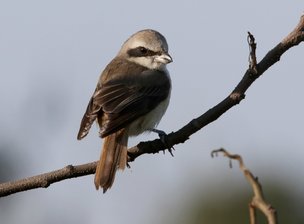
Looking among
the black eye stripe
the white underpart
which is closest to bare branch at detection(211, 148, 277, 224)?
the white underpart

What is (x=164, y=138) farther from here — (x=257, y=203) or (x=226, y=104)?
(x=257, y=203)

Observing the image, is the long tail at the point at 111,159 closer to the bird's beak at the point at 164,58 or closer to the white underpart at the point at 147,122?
the white underpart at the point at 147,122

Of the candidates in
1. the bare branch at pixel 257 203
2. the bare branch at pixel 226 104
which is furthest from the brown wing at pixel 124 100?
the bare branch at pixel 257 203

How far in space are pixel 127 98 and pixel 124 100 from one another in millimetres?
60

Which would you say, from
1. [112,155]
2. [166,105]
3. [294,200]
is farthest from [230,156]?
[294,200]

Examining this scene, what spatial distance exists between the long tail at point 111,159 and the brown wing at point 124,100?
10 cm

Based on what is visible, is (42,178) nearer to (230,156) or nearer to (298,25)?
(298,25)

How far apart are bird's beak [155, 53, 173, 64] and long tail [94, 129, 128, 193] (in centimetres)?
100

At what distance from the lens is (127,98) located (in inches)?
224

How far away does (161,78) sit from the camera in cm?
625

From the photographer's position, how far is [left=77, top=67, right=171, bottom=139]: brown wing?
17.5 feet

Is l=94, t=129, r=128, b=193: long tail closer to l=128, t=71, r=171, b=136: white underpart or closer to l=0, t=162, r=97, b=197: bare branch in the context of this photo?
l=128, t=71, r=171, b=136: white underpart

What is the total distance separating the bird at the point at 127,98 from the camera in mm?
5125

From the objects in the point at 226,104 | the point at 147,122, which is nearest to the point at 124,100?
the point at 147,122
